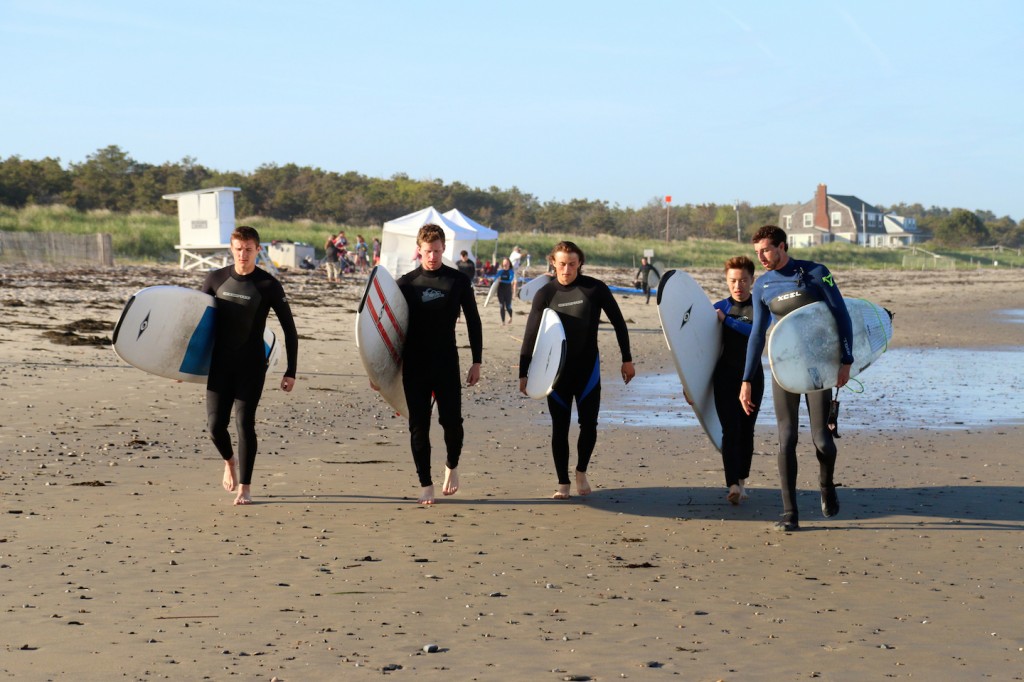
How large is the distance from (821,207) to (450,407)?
111570 millimetres

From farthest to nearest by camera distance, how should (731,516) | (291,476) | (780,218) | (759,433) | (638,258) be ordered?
(780,218) → (638,258) → (759,433) → (291,476) → (731,516)

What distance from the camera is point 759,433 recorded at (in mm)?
9977

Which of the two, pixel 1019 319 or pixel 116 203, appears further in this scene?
pixel 116 203

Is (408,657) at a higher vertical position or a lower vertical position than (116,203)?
lower

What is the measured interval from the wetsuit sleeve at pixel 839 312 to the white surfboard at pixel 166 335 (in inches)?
124

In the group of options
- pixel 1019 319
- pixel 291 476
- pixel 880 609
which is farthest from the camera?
pixel 1019 319

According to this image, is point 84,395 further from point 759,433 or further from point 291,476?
point 759,433

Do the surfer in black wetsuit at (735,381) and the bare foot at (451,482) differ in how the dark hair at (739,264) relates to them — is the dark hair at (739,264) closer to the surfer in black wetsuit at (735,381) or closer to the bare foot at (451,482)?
the surfer in black wetsuit at (735,381)

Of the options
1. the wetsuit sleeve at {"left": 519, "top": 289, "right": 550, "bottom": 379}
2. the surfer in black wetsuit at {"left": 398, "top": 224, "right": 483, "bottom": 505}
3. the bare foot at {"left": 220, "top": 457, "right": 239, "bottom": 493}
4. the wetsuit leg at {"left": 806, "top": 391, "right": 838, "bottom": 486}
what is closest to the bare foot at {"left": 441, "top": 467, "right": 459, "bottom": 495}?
the surfer in black wetsuit at {"left": 398, "top": 224, "right": 483, "bottom": 505}

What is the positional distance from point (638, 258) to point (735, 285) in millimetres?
50947

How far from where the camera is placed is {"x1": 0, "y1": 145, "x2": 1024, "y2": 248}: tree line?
56.6 meters

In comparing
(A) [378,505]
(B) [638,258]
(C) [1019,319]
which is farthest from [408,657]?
(B) [638,258]

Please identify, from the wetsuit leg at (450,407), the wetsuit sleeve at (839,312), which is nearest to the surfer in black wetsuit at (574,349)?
the wetsuit leg at (450,407)

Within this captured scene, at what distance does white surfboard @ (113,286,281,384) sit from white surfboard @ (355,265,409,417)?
0.62m
